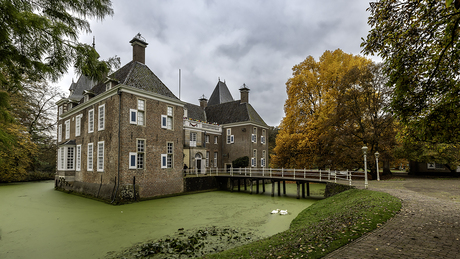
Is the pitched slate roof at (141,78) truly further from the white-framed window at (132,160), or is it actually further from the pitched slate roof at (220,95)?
the pitched slate roof at (220,95)

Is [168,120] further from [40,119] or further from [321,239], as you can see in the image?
[40,119]

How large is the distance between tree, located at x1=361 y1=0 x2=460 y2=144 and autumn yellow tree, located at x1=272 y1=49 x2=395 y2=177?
1245cm

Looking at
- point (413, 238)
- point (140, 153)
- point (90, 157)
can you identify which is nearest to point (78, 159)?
point (90, 157)

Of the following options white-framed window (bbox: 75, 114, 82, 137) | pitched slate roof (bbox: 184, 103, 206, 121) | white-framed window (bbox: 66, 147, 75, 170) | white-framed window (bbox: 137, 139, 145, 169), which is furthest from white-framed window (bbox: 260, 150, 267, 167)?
white-framed window (bbox: 66, 147, 75, 170)

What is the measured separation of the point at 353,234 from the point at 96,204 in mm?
14344

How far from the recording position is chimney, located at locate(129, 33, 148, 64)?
62.0ft

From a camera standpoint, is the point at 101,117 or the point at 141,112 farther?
the point at 101,117

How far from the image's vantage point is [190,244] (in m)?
7.24

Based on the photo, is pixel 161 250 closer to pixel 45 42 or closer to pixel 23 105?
pixel 45 42

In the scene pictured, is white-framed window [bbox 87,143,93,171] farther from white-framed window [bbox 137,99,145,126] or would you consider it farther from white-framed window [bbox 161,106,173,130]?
white-framed window [bbox 161,106,173,130]

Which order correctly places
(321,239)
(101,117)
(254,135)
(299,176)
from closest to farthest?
(321,239) → (101,117) → (299,176) → (254,135)

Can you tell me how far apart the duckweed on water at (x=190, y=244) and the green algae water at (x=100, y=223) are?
540 millimetres

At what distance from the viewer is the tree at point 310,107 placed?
19.5 meters

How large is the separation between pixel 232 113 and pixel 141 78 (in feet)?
42.9
